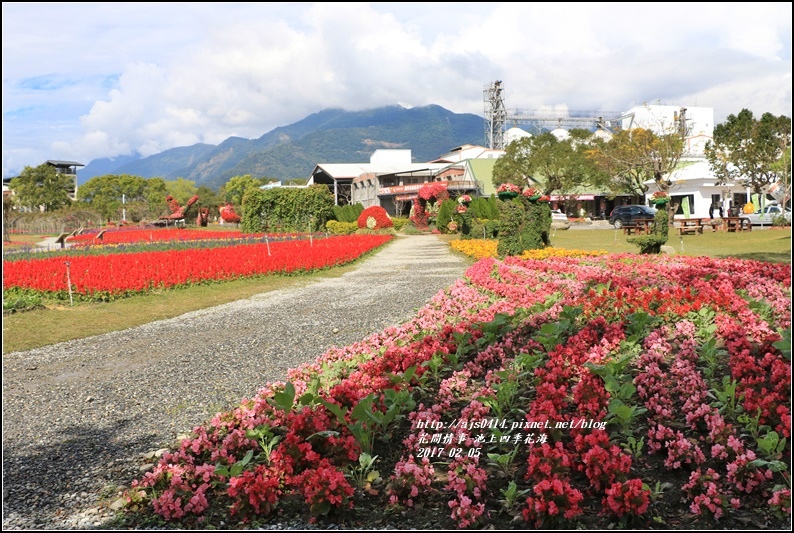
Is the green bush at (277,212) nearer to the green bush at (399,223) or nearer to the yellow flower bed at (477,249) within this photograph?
the green bush at (399,223)

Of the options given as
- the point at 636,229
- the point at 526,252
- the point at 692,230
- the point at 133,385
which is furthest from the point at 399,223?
the point at 133,385

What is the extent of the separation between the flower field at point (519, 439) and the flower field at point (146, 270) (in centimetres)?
789

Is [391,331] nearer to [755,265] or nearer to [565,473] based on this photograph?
[565,473]

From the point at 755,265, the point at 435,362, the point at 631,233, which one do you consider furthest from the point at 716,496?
the point at 631,233

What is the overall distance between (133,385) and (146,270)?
8.05 m

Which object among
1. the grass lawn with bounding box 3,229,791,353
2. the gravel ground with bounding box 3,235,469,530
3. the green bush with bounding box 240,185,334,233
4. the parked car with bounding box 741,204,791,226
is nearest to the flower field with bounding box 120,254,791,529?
the gravel ground with bounding box 3,235,469,530

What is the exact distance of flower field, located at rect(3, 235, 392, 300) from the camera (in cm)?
1149

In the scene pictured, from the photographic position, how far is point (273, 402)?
13.6ft

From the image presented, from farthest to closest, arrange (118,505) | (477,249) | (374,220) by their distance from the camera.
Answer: (374,220) → (477,249) → (118,505)

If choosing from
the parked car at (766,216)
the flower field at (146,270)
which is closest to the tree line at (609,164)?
the parked car at (766,216)

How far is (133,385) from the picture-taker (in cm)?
556

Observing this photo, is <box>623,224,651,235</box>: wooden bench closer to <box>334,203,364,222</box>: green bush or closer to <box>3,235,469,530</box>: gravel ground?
<box>3,235,469,530</box>: gravel ground

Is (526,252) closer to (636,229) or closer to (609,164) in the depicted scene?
(636,229)

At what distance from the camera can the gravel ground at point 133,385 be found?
3508 mm
